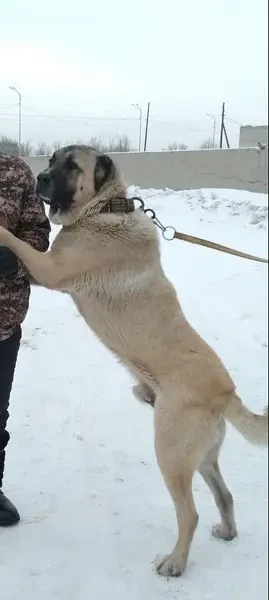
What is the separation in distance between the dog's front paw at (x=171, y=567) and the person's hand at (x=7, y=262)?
1.33m

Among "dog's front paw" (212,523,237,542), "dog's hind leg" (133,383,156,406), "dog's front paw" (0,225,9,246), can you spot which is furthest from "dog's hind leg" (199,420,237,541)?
"dog's front paw" (0,225,9,246)

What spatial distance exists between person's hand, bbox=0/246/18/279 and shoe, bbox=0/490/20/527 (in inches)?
41.8

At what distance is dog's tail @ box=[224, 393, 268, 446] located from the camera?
229 centimetres

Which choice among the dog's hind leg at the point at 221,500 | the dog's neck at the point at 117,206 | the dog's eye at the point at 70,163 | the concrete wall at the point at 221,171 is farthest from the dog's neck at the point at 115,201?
the concrete wall at the point at 221,171

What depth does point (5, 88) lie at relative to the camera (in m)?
2.22

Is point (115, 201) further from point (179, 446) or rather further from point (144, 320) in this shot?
point (179, 446)

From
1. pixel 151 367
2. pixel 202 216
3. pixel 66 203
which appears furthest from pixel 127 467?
pixel 202 216

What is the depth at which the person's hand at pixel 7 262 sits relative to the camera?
2227 millimetres

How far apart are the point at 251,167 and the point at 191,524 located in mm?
10622

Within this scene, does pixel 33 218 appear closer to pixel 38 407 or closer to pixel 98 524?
pixel 98 524

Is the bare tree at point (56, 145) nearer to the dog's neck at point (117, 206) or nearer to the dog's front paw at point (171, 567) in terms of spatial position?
the dog's neck at point (117, 206)

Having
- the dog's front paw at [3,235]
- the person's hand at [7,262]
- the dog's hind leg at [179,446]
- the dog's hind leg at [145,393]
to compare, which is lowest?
the dog's hind leg at [179,446]

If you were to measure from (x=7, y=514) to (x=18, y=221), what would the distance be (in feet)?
4.22

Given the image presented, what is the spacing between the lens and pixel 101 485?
3.02 meters
